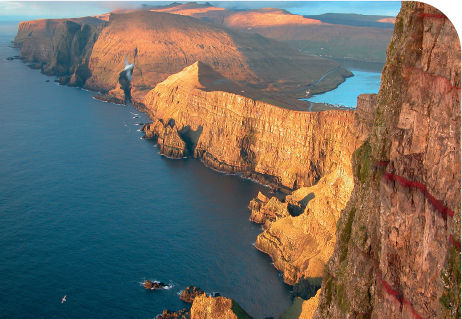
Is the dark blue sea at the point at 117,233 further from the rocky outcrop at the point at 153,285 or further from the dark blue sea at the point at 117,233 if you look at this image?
the rocky outcrop at the point at 153,285

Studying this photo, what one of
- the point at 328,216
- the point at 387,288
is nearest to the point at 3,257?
the point at 328,216

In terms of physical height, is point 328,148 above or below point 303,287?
above

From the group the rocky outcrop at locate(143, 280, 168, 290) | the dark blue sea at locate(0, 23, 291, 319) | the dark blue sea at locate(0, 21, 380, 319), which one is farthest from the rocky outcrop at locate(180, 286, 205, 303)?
the rocky outcrop at locate(143, 280, 168, 290)

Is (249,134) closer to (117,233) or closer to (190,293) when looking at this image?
(117,233)

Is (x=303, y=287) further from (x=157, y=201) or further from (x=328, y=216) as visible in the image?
(x=157, y=201)

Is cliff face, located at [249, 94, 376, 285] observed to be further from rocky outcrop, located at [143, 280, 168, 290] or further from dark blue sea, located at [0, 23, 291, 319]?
rocky outcrop, located at [143, 280, 168, 290]
